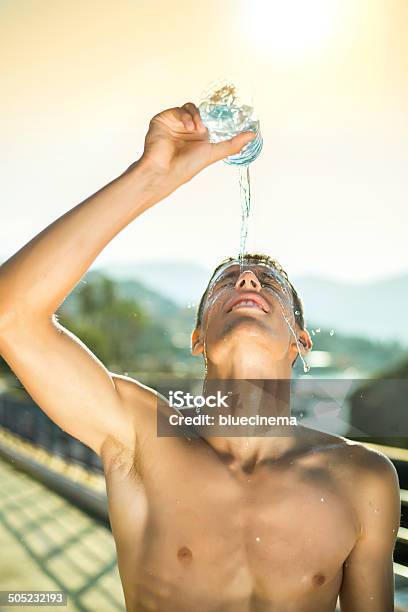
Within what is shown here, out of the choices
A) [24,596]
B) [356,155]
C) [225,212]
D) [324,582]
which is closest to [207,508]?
[324,582]

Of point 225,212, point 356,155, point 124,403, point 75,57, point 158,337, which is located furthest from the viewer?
point 158,337

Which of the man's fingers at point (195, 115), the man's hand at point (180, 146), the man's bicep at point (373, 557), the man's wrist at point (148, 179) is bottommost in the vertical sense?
the man's bicep at point (373, 557)

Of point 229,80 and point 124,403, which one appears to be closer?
point 124,403

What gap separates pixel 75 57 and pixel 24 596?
12.4 feet

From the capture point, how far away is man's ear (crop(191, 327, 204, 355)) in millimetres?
1550

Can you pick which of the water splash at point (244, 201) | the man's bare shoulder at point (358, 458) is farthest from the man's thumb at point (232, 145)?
the man's bare shoulder at point (358, 458)

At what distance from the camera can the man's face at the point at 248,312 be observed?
1.34 meters

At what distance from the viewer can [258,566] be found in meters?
1.22

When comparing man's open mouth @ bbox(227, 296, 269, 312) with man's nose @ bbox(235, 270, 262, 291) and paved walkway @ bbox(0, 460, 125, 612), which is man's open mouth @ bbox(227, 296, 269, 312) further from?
paved walkway @ bbox(0, 460, 125, 612)

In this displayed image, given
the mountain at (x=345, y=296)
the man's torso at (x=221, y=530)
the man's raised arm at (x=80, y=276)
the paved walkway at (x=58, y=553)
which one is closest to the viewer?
the man's raised arm at (x=80, y=276)

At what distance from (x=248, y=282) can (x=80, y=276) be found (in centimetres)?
55

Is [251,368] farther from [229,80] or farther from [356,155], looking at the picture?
[356,155]

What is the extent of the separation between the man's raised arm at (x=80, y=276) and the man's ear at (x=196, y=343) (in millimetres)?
391

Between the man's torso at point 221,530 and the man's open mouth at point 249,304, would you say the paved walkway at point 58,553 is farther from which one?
the man's open mouth at point 249,304
